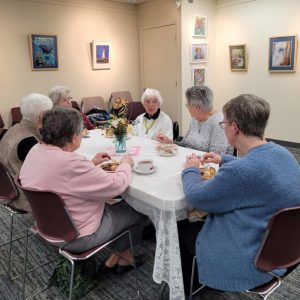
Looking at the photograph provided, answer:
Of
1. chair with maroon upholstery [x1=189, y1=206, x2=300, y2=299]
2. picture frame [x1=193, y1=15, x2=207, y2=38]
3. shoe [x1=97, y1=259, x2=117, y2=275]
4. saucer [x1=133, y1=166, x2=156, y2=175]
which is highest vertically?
picture frame [x1=193, y1=15, x2=207, y2=38]

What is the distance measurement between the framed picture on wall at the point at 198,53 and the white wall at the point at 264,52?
0.37 m

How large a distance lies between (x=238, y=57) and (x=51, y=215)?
5.09 metres

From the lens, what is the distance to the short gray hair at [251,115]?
138 cm

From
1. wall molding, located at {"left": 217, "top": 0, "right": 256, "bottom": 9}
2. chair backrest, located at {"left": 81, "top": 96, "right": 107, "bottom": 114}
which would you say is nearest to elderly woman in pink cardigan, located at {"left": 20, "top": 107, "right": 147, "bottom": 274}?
chair backrest, located at {"left": 81, "top": 96, "right": 107, "bottom": 114}

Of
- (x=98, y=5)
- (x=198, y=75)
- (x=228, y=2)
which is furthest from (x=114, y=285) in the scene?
(x=228, y=2)

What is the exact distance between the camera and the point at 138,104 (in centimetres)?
540

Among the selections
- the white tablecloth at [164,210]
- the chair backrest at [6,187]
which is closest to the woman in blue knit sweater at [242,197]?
the white tablecloth at [164,210]

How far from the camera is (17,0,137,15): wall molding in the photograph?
5.30 meters

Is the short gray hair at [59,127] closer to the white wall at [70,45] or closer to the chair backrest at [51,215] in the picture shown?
the chair backrest at [51,215]

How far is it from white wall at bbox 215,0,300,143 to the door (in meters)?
0.96

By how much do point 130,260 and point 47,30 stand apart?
14.7 feet

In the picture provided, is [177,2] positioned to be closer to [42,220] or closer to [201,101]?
[201,101]

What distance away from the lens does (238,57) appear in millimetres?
5711

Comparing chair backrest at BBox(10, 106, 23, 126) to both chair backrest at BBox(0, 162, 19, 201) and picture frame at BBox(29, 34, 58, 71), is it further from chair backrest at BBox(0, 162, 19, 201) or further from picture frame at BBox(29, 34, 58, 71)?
chair backrest at BBox(0, 162, 19, 201)
